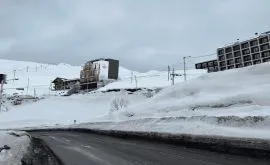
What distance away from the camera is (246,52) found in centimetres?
15575

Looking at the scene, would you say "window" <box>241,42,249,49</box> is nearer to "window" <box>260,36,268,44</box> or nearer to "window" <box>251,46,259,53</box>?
"window" <box>251,46,259,53</box>

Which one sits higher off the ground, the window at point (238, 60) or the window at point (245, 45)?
the window at point (245, 45)

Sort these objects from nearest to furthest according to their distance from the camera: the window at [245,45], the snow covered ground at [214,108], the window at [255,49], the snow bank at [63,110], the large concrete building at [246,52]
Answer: the snow covered ground at [214,108] < the snow bank at [63,110] < the large concrete building at [246,52] < the window at [255,49] < the window at [245,45]

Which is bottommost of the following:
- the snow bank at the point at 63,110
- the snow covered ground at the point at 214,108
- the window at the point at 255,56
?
the snow covered ground at the point at 214,108

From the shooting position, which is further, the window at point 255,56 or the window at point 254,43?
the window at point 254,43

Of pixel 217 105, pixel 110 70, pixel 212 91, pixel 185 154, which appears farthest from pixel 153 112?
pixel 110 70

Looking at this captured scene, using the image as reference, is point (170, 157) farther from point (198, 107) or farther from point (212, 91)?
point (212, 91)

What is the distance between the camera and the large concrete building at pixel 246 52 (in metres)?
148

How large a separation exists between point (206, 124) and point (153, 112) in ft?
61.0

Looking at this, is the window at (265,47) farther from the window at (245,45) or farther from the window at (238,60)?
the window at (238,60)

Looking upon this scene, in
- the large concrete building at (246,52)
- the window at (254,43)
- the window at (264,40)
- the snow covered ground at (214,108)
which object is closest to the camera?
the snow covered ground at (214,108)

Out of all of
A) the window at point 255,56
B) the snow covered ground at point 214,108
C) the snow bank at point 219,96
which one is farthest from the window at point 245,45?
the snow bank at point 219,96

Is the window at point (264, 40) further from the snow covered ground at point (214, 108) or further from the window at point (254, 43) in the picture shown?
the snow covered ground at point (214, 108)

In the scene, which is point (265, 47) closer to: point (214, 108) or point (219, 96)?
point (219, 96)
